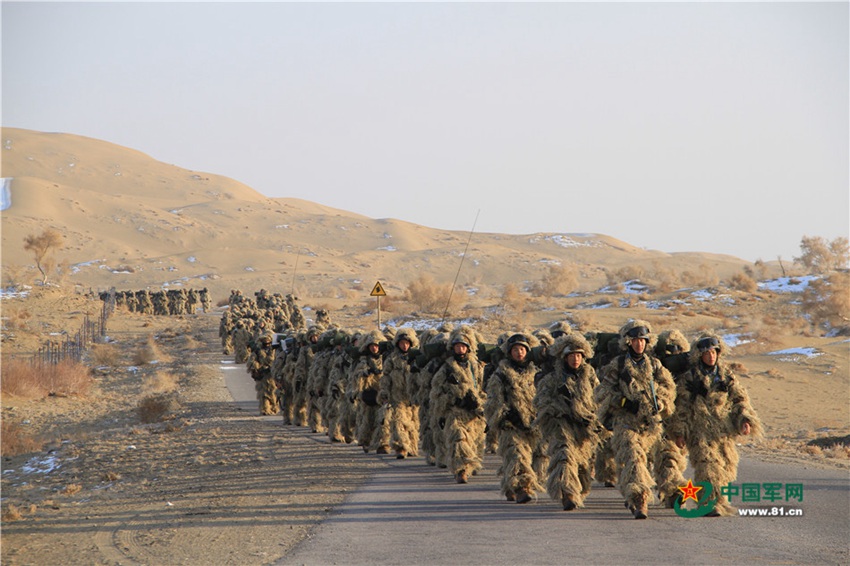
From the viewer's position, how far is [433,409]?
1395 cm

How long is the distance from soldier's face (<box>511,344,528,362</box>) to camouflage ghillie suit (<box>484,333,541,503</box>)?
15 mm

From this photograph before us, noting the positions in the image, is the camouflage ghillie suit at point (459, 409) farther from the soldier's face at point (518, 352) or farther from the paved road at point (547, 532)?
the soldier's face at point (518, 352)

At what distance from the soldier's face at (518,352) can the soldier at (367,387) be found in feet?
15.0

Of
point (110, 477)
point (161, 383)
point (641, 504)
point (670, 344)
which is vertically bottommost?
point (161, 383)

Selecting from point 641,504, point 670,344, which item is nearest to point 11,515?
point 641,504

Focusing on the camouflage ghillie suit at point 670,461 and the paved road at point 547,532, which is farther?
the camouflage ghillie suit at point 670,461

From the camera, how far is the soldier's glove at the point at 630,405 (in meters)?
10.9

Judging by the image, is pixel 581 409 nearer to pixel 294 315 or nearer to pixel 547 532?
pixel 547 532

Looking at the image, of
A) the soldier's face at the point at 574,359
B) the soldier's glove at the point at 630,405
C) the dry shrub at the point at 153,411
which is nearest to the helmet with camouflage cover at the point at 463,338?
the soldier's face at the point at 574,359

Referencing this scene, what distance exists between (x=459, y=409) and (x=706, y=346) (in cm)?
400

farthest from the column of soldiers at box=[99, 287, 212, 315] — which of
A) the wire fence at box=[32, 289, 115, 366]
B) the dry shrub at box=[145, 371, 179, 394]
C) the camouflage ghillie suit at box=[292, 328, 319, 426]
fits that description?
the camouflage ghillie suit at box=[292, 328, 319, 426]

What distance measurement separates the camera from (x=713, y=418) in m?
11.1

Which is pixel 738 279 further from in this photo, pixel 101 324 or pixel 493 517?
pixel 493 517

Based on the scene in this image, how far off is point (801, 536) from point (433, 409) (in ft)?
18.5
